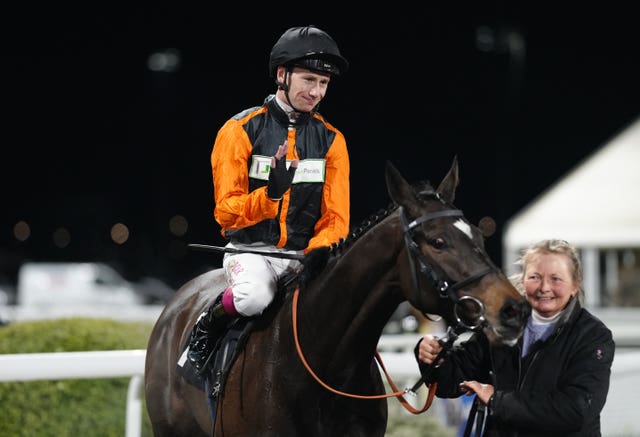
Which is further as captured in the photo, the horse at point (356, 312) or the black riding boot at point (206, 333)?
Answer: the black riding boot at point (206, 333)

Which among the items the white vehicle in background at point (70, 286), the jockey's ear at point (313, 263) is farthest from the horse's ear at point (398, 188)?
the white vehicle in background at point (70, 286)

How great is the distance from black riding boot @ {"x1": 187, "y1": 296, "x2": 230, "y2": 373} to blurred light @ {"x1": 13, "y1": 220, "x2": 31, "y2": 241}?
4163 centimetres

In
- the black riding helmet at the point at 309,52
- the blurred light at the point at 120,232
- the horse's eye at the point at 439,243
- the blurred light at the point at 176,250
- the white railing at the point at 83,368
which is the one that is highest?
the black riding helmet at the point at 309,52

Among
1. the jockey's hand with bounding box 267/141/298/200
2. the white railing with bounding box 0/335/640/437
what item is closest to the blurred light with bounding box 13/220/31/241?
the white railing with bounding box 0/335/640/437

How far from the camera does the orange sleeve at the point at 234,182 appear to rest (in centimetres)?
381

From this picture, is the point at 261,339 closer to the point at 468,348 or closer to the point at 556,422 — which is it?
the point at 468,348

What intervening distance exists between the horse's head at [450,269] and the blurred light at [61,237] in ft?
138

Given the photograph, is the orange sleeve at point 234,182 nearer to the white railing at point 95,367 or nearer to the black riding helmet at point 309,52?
the black riding helmet at point 309,52

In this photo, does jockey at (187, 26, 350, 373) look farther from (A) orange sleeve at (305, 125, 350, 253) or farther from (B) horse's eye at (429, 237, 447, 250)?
(B) horse's eye at (429, 237, 447, 250)

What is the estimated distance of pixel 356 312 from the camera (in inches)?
142

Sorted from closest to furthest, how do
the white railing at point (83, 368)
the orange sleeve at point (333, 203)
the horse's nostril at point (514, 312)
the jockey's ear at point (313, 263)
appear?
the horse's nostril at point (514, 312) < the jockey's ear at point (313, 263) < the orange sleeve at point (333, 203) < the white railing at point (83, 368)

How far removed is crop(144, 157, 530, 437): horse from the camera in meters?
3.26

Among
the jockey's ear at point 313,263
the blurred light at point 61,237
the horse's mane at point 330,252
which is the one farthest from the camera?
the blurred light at point 61,237

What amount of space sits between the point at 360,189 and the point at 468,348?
31.6 meters
